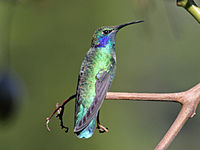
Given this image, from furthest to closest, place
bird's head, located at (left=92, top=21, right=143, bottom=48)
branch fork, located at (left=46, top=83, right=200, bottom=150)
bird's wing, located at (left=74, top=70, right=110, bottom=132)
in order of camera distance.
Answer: bird's head, located at (left=92, top=21, right=143, bottom=48)
bird's wing, located at (left=74, top=70, right=110, bottom=132)
branch fork, located at (left=46, top=83, right=200, bottom=150)

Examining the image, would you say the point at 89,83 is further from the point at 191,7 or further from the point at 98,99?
the point at 191,7

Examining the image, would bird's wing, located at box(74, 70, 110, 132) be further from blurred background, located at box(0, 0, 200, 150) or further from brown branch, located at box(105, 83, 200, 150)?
blurred background, located at box(0, 0, 200, 150)

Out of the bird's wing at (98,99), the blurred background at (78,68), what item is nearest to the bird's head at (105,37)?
the bird's wing at (98,99)

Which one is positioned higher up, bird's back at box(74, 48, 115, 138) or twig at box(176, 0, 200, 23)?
twig at box(176, 0, 200, 23)

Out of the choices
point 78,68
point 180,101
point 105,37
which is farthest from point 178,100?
point 78,68

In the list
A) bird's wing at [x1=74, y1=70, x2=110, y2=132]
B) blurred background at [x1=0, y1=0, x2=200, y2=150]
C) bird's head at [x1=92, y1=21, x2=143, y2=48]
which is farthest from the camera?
blurred background at [x1=0, y1=0, x2=200, y2=150]

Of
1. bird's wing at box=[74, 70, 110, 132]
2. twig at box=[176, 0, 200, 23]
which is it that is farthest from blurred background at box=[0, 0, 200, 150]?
twig at box=[176, 0, 200, 23]

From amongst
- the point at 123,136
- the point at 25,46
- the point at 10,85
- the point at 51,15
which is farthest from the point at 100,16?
the point at 10,85

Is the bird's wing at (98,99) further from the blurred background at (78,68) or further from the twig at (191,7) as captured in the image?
the blurred background at (78,68)
